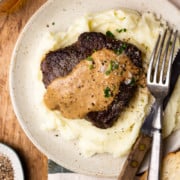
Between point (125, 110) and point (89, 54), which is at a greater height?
point (89, 54)

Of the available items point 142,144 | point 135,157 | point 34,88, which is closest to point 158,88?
point 142,144

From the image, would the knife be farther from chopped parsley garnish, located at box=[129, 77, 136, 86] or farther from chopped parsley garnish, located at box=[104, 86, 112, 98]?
chopped parsley garnish, located at box=[104, 86, 112, 98]

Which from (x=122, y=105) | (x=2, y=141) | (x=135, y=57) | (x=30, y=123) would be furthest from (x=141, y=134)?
(x=2, y=141)

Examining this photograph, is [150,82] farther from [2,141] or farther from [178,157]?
[2,141]

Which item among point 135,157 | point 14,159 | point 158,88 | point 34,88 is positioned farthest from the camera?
point 14,159

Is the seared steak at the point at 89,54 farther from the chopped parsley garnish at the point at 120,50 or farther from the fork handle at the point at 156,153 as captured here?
the fork handle at the point at 156,153

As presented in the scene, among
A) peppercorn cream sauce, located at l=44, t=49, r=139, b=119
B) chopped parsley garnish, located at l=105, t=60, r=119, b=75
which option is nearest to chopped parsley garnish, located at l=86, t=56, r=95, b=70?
peppercorn cream sauce, located at l=44, t=49, r=139, b=119

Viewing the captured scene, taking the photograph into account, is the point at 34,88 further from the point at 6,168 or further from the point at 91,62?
the point at 6,168

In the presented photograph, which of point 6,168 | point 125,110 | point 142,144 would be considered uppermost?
point 125,110
